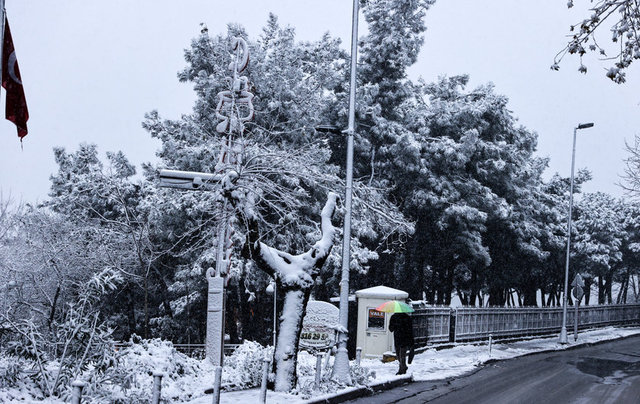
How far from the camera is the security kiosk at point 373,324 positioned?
2158 cm

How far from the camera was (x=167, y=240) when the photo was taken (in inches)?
1150

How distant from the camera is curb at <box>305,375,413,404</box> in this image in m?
13.3

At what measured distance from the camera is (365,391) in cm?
1500

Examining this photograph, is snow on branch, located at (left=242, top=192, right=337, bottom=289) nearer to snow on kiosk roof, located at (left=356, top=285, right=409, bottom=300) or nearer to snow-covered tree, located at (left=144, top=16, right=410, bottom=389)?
snow on kiosk roof, located at (left=356, top=285, right=409, bottom=300)

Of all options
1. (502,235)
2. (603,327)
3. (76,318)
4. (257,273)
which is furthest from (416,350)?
(603,327)

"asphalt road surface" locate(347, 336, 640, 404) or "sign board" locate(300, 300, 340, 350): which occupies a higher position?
"sign board" locate(300, 300, 340, 350)

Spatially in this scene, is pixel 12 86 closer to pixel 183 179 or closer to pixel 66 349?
pixel 183 179

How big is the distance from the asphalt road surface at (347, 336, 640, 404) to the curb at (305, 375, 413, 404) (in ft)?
0.71

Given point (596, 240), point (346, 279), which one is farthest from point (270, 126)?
point (596, 240)

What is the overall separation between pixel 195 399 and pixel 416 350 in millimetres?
12816

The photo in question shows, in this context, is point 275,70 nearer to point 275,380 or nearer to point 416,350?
point 416,350

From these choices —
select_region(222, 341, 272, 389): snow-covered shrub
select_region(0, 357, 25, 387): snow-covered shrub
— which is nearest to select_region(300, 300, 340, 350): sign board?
select_region(222, 341, 272, 389): snow-covered shrub

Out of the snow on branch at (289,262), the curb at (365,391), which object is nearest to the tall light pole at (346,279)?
the curb at (365,391)

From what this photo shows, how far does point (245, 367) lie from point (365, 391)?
2.82 m
